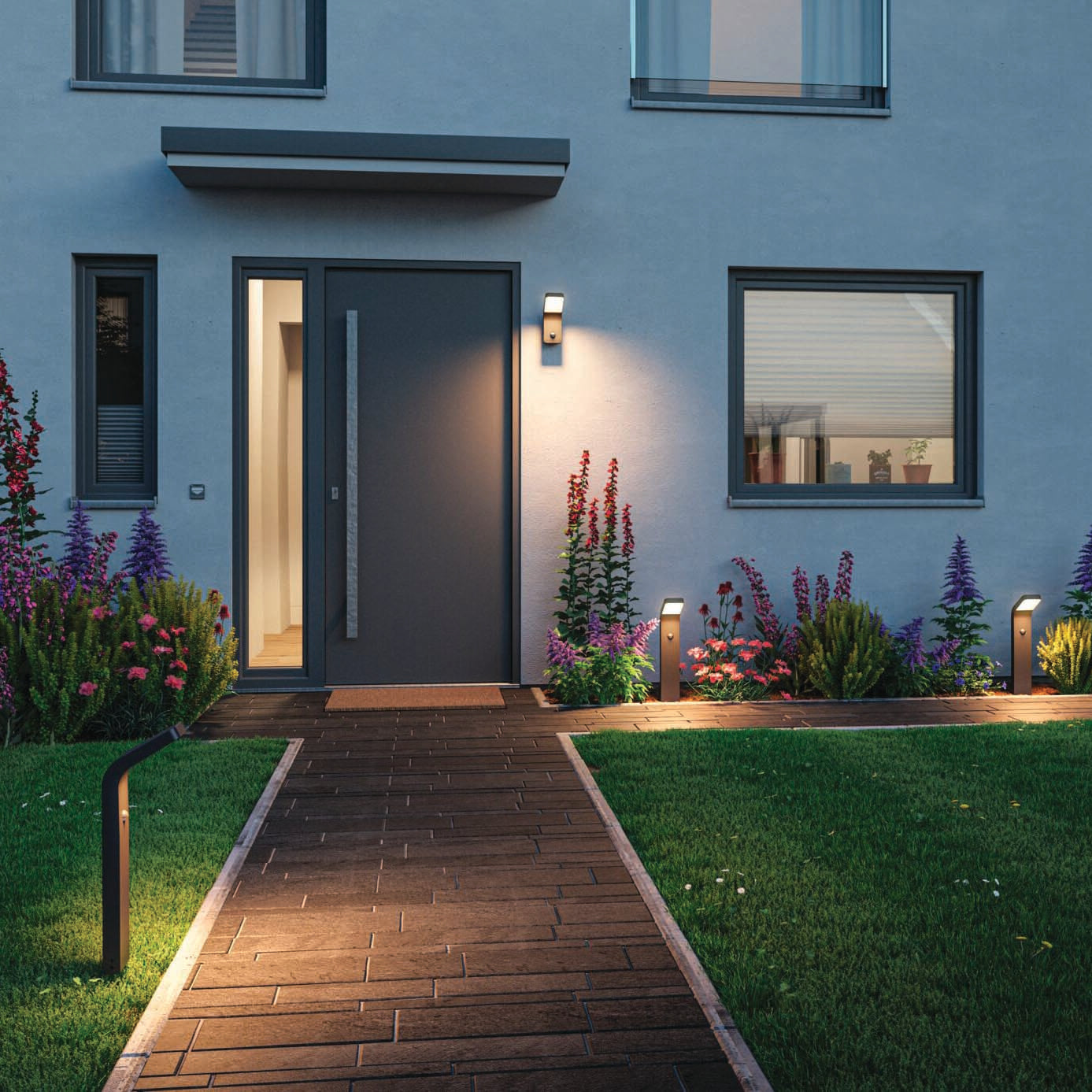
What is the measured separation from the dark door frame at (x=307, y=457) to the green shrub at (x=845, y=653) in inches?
120

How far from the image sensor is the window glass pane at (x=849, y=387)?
740 centimetres

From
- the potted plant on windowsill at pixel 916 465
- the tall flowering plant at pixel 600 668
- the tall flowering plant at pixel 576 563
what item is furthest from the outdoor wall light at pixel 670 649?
the potted plant on windowsill at pixel 916 465

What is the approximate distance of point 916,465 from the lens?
7.52 metres

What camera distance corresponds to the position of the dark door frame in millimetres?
6965

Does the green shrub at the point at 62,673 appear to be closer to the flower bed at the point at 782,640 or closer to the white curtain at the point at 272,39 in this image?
the flower bed at the point at 782,640

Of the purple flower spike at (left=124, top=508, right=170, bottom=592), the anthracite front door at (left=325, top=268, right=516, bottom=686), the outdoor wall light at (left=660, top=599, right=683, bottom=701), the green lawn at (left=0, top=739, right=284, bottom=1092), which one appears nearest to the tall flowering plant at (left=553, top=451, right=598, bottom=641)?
the anthracite front door at (left=325, top=268, right=516, bottom=686)

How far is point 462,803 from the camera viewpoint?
4.36 m

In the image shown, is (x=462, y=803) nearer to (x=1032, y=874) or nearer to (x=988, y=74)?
(x=1032, y=874)

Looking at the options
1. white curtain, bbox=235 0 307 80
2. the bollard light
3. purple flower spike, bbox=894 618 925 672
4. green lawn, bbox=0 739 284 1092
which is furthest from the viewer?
white curtain, bbox=235 0 307 80

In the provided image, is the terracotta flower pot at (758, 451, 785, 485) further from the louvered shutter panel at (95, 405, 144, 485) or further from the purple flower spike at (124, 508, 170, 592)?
the louvered shutter panel at (95, 405, 144, 485)

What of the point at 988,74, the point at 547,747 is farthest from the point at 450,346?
the point at 988,74

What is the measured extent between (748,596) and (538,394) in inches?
74.6

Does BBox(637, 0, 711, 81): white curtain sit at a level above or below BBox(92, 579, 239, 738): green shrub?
above

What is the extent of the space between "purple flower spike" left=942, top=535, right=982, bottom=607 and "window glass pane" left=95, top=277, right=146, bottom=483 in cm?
518
